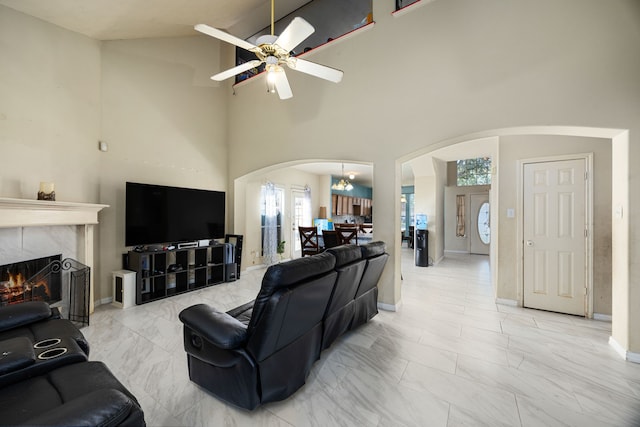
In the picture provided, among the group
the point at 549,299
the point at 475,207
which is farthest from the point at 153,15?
the point at 475,207

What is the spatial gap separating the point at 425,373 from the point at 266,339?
1.45 metres

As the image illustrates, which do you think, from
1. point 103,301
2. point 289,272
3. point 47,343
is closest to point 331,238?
point 289,272

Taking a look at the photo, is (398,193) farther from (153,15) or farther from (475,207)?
(475,207)

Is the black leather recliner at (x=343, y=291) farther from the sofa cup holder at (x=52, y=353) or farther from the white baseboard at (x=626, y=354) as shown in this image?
the white baseboard at (x=626, y=354)

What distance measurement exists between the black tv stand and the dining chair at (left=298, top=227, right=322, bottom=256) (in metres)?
1.58

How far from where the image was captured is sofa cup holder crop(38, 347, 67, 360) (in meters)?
1.33

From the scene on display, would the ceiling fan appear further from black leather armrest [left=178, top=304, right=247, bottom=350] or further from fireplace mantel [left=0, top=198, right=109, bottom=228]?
fireplace mantel [left=0, top=198, right=109, bottom=228]

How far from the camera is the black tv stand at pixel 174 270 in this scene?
3846 mm

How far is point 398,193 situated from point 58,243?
4.32 meters

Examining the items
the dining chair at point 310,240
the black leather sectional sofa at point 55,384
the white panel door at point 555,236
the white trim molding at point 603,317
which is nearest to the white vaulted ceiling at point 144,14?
the black leather sectional sofa at point 55,384

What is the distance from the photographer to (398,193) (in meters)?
3.63

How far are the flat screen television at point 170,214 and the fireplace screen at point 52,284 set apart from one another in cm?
73

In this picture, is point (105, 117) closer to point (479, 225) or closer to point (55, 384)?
point (55, 384)

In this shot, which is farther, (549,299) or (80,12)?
(549,299)
